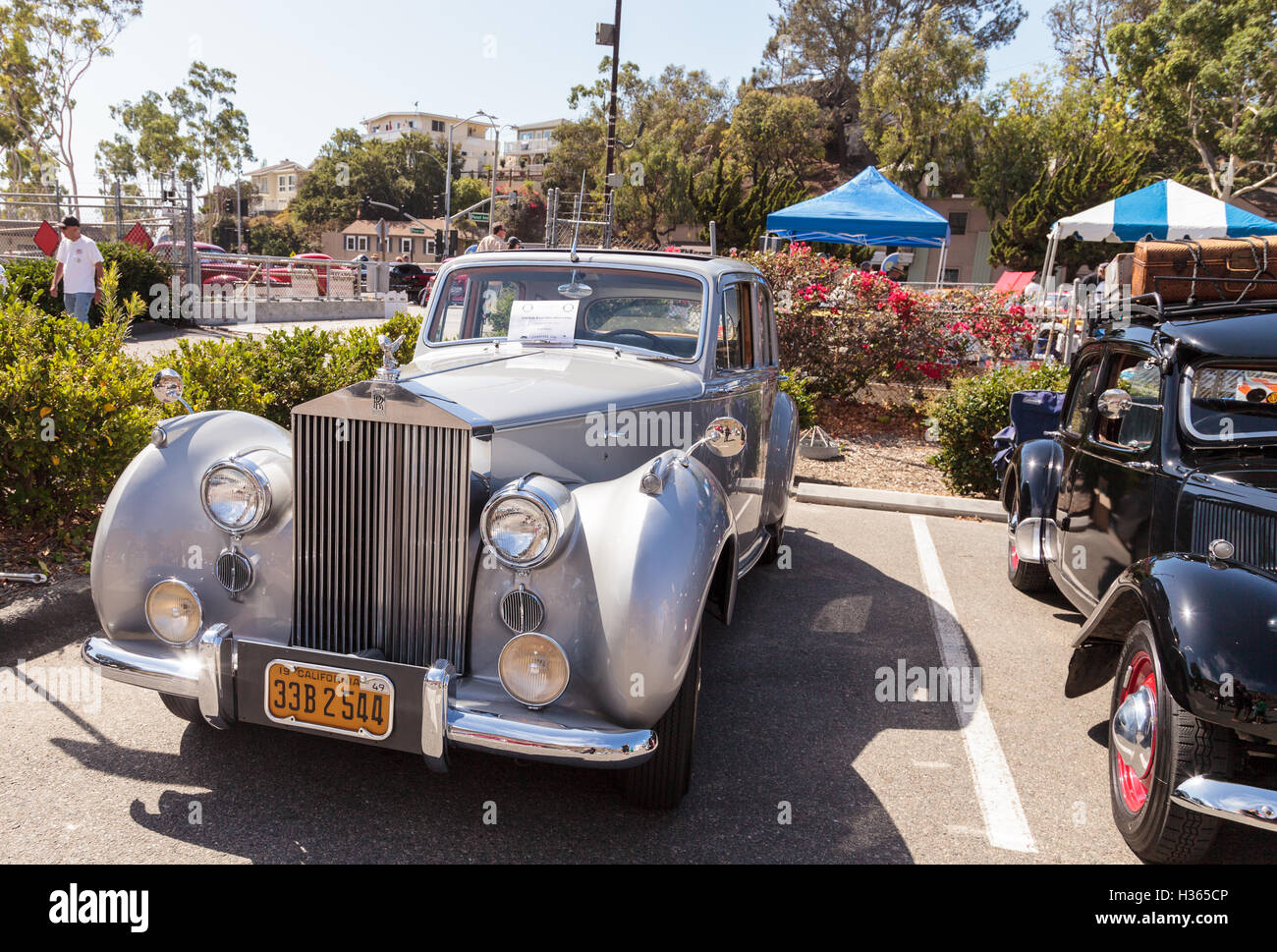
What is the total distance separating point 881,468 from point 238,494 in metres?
7.12

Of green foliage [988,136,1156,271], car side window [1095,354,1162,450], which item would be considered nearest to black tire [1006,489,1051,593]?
car side window [1095,354,1162,450]

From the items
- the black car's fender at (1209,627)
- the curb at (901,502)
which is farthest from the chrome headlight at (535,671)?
the curb at (901,502)

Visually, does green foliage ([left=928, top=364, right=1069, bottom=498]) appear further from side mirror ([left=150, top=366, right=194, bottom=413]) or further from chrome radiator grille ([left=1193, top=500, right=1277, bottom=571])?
side mirror ([left=150, top=366, right=194, bottom=413])

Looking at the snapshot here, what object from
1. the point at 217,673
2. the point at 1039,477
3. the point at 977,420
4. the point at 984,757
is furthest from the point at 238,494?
the point at 977,420

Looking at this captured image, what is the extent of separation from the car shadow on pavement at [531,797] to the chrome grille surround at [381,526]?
530 millimetres

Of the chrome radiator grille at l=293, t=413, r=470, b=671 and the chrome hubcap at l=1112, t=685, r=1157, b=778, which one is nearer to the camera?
the chrome radiator grille at l=293, t=413, r=470, b=671

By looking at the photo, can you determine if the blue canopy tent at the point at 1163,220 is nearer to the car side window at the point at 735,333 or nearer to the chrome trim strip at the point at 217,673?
the car side window at the point at 735,333

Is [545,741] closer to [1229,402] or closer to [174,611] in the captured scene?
[174,611]

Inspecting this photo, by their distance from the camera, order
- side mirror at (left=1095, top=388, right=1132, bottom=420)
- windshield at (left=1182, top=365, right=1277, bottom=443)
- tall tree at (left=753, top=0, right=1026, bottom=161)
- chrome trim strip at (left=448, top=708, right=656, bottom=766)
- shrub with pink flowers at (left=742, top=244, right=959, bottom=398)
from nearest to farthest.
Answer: chrome trim strip at (left=448, top=708, right=656, bottom=766)
windshield at (left=1182, top=365, right=1277, bottom=443)
side mirror at (left=1095, top=388, right=1132, bottom=420)
shrub with pink flowers at (left=742, top=244, right=959, bottom=398)
tall tree at (left=753, top=0, right=1026, bottom=161)

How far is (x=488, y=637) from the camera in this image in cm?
284

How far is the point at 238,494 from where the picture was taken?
9.72 ft

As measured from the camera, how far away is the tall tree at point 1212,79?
1153 inches

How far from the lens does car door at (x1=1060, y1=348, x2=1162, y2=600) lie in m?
3.92

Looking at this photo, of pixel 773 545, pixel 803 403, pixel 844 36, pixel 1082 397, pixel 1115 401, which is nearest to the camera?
pixel 1115 401
